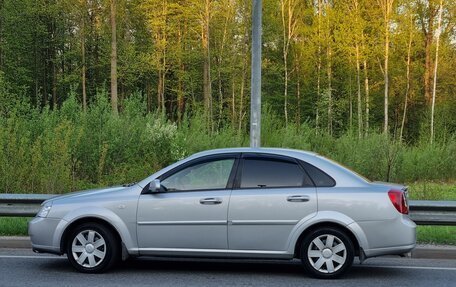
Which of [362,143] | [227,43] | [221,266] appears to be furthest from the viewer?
[227,43]

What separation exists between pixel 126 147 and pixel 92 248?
1083 cm

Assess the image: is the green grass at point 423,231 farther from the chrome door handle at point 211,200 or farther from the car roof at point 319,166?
the chrome door handle at point 211,200

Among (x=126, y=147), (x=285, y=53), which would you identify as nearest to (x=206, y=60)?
(x=285, y=53)

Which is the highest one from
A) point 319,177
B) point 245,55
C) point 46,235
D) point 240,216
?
point 245,55

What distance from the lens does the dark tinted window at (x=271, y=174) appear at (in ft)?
23.2

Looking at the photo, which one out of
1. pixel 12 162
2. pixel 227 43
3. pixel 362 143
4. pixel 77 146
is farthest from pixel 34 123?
pixel 227 43

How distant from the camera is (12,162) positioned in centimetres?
1495

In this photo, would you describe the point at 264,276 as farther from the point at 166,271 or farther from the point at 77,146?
the point at 77,146

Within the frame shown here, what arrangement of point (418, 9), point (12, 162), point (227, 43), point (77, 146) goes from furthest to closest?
point (227, 43)
point (418, 9)
point (77, 146)
point (12, 162)

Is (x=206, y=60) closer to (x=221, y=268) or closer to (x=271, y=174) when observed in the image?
(x=221, y=268)

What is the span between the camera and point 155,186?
7023mm

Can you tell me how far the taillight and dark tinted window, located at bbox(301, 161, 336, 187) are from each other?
0.71 metres

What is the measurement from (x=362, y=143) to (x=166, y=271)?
14.7m

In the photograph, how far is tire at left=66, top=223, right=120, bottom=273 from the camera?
718 cm
